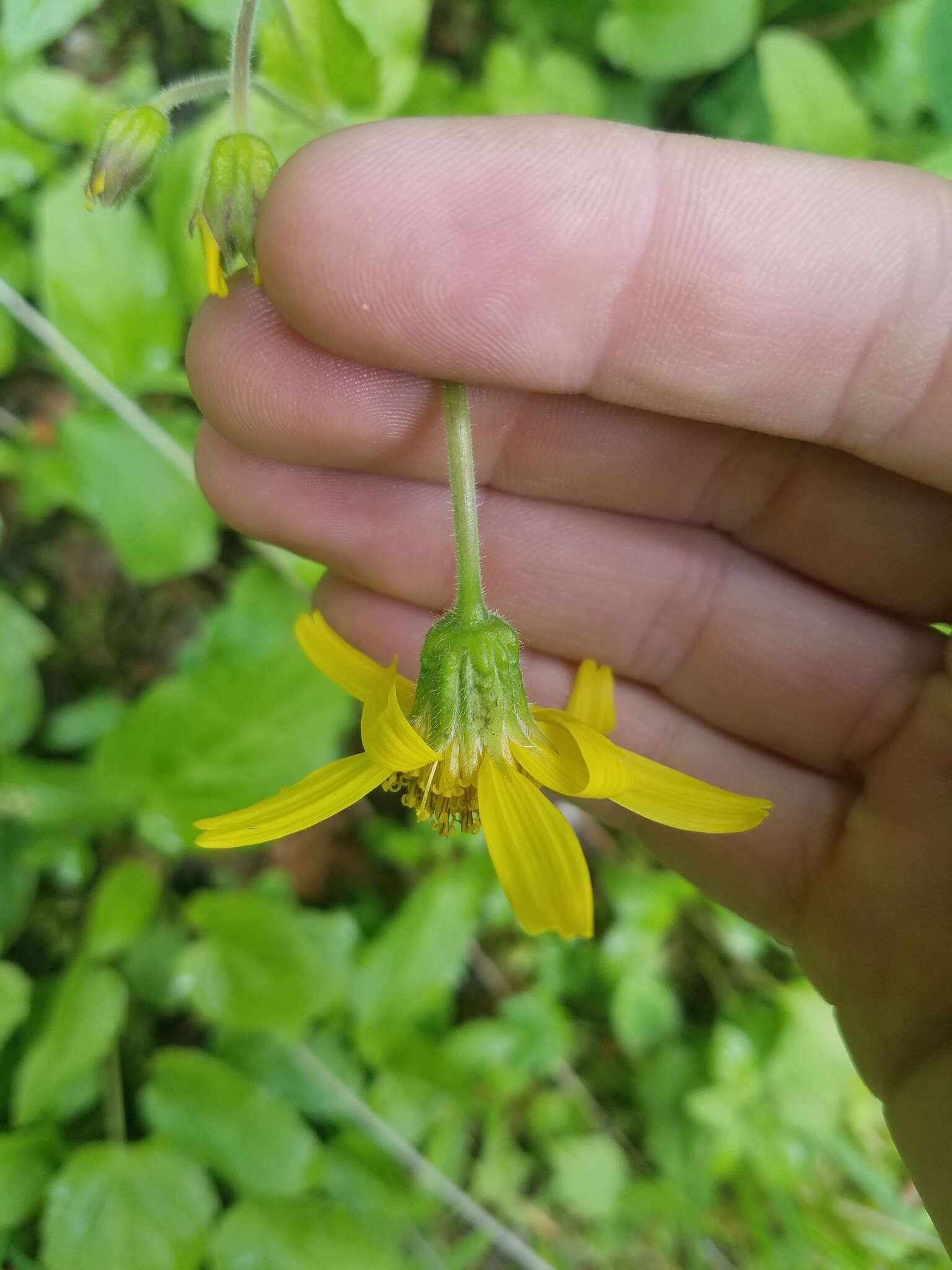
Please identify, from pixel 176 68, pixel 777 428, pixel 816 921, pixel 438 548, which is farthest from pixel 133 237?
pixel 816 921

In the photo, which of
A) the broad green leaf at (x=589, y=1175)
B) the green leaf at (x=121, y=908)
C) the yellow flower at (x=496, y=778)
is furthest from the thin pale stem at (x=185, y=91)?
the broad green leaf at (x=589, y=1175)

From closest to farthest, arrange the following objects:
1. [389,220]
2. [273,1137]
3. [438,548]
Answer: [389,220] → [438,548] → [273,1137]

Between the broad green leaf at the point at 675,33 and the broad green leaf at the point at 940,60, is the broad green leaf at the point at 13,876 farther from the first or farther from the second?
the broad green leaf at the point at 940,60

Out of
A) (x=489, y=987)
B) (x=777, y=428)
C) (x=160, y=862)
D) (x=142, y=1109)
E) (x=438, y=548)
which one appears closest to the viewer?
(x=777, y=428)

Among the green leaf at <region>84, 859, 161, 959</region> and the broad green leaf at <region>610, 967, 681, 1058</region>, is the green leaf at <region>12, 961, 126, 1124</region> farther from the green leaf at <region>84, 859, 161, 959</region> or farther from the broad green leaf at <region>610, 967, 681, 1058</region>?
the broad green leaf at <region>610, 967, 681, 1058</region>

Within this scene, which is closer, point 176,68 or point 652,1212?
point 176,68

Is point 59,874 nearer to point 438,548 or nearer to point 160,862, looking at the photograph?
point 160,862

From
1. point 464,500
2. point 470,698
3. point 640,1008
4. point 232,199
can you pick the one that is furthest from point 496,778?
point 640,1008
